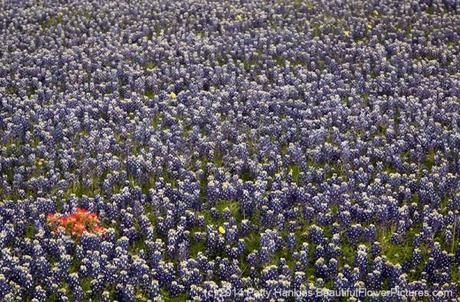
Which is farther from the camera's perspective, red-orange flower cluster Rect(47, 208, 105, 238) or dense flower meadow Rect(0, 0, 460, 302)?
red-orange flower cluster Rect(47, 208, 105, 238)

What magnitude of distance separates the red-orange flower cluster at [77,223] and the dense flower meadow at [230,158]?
0.03 metres

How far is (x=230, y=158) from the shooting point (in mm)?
10727

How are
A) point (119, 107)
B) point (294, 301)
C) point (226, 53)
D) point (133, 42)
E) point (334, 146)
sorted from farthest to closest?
point (133, 42) < point (226, 53) < point (119, 107) < point (334, 146) < point (294, 301)

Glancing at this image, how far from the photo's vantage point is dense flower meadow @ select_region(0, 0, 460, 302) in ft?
27.2

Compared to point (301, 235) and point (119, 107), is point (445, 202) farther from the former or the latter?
point (119, 107)

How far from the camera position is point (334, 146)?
11133 mm

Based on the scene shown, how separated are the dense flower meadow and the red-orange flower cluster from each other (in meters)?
0.03

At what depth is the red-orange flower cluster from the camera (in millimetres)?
8977

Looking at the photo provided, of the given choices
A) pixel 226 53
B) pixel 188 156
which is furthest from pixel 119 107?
pixel 226 53

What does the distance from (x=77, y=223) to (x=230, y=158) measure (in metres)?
2.67

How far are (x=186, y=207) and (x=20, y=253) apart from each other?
2207 mm

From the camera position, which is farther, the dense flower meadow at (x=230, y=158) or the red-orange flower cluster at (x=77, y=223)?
the red-orange flower cluster at (x=77, y=223)

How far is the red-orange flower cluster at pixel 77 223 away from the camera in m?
8.98

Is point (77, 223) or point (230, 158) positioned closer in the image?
point (77, 223)
